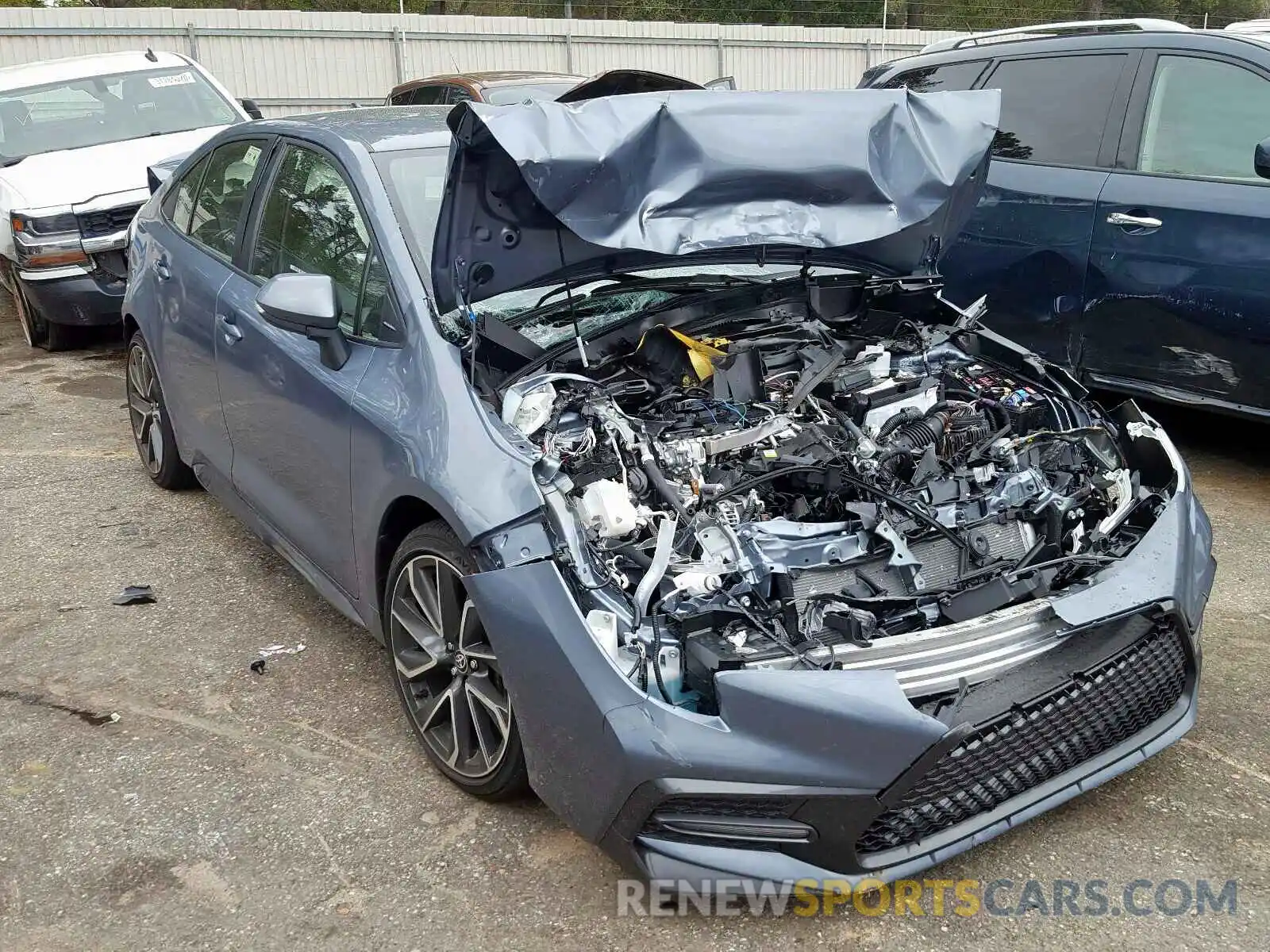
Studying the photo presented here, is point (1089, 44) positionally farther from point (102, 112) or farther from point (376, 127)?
point (102, 112)

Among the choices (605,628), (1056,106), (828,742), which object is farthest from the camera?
(1056,106)

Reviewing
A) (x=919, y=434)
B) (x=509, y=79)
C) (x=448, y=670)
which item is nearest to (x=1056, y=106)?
(x=919, y=434)

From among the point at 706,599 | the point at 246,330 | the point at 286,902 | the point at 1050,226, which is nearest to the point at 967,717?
the point at 706,599

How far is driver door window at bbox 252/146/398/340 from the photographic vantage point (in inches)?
130

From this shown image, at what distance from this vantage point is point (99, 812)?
3078 millimetres

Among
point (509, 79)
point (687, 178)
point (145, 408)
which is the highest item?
point (509, 79)

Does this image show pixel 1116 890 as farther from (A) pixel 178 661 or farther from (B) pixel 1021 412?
(A) pixel 178 661

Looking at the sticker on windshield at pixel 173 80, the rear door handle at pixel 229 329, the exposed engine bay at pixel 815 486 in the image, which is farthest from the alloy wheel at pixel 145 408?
the sticker on windshield at pixel 173 80

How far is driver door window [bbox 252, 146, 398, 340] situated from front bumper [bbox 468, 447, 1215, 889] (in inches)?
40.2

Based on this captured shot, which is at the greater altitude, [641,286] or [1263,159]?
[1263,159]

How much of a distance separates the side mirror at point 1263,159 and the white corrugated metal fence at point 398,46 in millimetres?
13059

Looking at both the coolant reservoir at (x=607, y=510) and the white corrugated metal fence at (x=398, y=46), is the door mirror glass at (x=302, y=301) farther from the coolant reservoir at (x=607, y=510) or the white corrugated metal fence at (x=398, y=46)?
the white corrugated metal fence at (x=398, y=46)

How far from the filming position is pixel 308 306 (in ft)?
10.4

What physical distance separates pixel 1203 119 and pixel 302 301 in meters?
3.96
